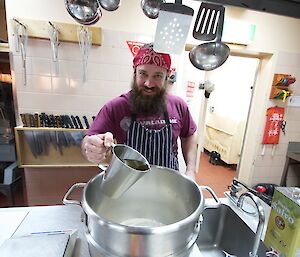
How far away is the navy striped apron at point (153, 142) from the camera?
1009 millimetres

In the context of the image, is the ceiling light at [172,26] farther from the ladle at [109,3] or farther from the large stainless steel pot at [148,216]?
Answer: the large stainless steel pot at [148,216]

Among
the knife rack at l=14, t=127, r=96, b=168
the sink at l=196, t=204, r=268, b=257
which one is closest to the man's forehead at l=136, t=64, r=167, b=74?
the sink at l=196, t=204, r=268, b=257

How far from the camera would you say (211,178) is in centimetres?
282

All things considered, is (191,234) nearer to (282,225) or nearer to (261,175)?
(282,225)

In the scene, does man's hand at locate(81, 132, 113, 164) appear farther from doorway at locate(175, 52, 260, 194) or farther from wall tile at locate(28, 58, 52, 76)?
doorway at locate(175, 52, 260, 194)

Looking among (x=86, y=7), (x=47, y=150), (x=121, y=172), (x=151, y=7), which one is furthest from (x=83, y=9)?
(x=47, y=150)

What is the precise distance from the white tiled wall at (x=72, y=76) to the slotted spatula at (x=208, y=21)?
102 centimetres

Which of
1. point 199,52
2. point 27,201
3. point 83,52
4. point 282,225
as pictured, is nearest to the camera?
point 282,225

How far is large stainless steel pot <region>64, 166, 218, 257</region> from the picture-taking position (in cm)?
39

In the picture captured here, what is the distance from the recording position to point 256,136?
6.99ft

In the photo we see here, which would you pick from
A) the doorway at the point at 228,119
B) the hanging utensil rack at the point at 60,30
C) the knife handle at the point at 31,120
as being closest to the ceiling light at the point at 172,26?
the hanging utensil rack at the point at 60,30

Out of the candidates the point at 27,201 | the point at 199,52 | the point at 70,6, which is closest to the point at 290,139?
the point at 199,52

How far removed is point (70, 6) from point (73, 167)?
141cm

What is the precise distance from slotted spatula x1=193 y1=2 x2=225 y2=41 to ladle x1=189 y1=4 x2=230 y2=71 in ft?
0.08
